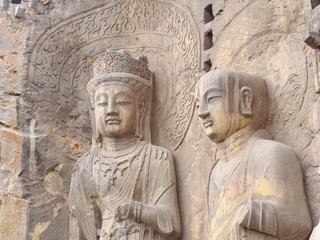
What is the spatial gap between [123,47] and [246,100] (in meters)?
1.90

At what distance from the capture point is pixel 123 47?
27.5 feet

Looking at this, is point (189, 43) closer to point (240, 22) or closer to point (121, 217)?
point (240, 22)

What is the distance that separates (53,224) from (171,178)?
1138mm

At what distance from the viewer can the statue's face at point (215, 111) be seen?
676 cm

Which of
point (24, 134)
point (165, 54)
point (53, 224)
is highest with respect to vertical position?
point (165, 54)

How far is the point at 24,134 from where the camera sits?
806 centimetres

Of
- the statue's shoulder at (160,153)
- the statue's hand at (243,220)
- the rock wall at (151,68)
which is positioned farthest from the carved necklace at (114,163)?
the statue's hand at (243,220)

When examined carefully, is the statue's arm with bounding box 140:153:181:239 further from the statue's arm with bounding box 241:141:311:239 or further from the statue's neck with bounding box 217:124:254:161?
the statue's arm with bounding box 241:141:311:239

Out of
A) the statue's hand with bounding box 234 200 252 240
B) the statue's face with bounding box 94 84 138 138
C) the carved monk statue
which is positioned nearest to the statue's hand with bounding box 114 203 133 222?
the carved monk statue

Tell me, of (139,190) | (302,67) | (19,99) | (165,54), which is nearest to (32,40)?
(19,99)

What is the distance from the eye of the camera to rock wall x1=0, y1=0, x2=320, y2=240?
→ 6.82 m

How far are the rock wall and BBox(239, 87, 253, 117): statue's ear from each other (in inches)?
7.1

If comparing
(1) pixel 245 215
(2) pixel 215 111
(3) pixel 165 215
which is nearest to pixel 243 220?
(1) pixel 245 215

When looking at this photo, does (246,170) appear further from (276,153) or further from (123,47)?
(123,47)
